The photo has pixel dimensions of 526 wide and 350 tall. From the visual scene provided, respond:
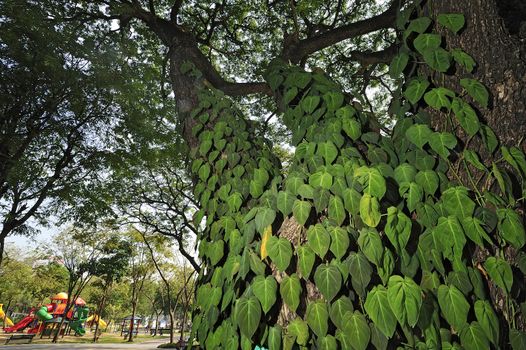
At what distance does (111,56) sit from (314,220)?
6.07 meters

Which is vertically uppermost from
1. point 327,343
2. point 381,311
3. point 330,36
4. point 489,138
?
point 330,36

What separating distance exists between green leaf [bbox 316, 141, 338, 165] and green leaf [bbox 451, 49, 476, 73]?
2.35 ft

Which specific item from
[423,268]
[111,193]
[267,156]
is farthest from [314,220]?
[111,193]

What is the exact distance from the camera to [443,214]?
1361 mm

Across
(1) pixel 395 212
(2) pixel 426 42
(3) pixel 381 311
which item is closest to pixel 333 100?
(2) pixel 426 42

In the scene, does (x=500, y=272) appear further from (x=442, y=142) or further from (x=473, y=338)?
(x=442, y=142)

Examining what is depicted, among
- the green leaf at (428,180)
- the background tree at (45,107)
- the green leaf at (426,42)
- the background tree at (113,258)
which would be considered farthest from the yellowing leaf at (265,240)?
the background tree at (113,258)

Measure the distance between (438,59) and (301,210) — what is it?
1.01 metres

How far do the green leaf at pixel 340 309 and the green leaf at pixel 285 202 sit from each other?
1.42ft

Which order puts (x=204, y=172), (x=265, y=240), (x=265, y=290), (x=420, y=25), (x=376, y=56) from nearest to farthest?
1. (x=265, y=290)
2. (x=265, y=240)
3. (x=420, y=25)
4. (x=204, y=172)
5. (x=376, y=56)

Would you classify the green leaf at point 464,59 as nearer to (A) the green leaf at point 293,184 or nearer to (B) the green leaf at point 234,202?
(A) the green leaf at point 293,184

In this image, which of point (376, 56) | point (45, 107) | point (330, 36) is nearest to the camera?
point (376, 56)

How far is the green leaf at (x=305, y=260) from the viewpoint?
1353 mm

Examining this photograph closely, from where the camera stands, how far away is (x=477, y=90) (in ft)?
4.98
